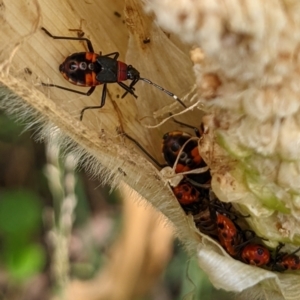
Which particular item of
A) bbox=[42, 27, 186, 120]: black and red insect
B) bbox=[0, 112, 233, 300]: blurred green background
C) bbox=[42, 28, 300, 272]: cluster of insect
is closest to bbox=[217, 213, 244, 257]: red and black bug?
bbox=[42, 28, 300, 272]: cluster of insect

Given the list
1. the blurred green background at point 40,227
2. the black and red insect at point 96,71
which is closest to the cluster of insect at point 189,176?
the black and red insect at point 96,71

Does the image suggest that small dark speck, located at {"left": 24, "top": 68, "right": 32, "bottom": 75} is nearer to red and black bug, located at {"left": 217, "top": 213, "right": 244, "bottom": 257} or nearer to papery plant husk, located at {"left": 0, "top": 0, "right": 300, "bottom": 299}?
papery plant husk, located at {"left": 0, "top": 0, "right": 300, "bottom": 299}

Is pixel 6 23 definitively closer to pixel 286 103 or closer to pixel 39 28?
pixel 39 28

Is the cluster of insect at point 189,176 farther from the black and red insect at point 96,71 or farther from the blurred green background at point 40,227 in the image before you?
the blurred green background at point 40,227

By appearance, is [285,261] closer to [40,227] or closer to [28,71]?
[28,71]

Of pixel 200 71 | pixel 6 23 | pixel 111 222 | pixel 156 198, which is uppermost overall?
pixel 6 23

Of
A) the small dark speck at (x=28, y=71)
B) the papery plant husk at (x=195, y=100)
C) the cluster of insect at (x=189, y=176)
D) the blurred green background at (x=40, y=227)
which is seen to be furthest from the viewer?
the blurred green background at (x=40, y=227)

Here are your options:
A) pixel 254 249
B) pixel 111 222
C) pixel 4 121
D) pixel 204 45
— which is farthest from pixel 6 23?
pixel 111 222
